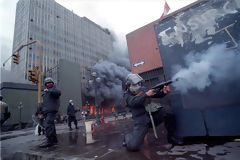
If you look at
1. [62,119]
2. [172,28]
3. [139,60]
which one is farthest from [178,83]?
[62,119]

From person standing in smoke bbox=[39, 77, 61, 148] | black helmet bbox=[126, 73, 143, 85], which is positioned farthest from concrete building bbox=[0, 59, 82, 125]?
black helmet bbox=[126, 73, 143, 85]

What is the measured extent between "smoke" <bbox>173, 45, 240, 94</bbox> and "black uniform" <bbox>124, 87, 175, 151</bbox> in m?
0.54

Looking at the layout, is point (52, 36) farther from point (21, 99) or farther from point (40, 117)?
point (40, 117)

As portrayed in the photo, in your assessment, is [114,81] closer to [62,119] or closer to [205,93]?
Answer: [62,119]

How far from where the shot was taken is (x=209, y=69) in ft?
9.88

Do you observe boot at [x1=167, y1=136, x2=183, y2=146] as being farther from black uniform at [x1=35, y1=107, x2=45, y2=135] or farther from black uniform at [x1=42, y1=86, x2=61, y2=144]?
black uniform at [x1=35, y1=107, x2=45, y2=135]

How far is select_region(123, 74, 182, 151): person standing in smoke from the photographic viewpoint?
335 centimetres

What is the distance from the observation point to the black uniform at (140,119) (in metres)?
3.35

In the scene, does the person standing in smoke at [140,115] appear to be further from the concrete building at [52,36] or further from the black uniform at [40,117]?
the concrete building at [52,36]

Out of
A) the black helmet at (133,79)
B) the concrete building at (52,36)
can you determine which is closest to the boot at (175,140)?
the black helmet at (133,79)

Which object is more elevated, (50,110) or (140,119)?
(50,110)

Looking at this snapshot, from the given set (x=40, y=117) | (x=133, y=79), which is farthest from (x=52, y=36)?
(x=133, y=79)

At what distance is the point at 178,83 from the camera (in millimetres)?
3396

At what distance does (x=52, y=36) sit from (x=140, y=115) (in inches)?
2903
